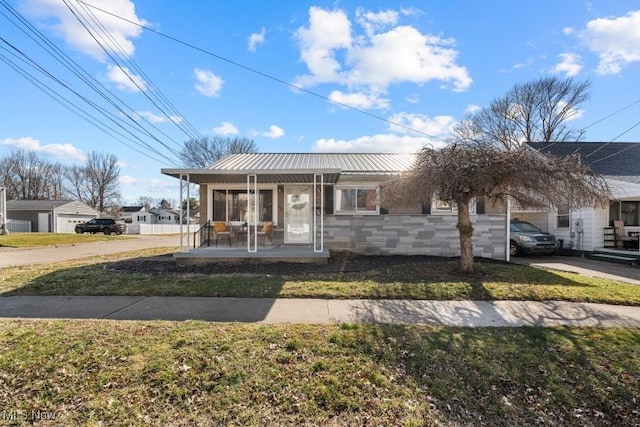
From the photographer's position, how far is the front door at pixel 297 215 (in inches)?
486

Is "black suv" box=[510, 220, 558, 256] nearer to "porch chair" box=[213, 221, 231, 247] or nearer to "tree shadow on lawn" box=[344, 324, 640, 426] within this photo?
"tree shadow on lawn" box=[344, 324, 640, 426]

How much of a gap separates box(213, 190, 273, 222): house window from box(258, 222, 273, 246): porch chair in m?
0.82

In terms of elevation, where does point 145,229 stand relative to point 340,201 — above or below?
below

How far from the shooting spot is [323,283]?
7.18 meters

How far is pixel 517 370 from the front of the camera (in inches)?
141

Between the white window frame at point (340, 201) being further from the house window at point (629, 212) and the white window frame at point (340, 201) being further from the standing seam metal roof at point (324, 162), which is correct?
the house window at point (629, 212)

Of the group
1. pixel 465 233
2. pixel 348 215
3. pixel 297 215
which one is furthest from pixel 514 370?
pixel 297 215

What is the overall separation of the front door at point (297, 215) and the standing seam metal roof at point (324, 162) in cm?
97

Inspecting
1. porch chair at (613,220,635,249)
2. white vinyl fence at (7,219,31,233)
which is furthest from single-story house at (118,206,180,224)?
porch chair at (613,220,635,249)

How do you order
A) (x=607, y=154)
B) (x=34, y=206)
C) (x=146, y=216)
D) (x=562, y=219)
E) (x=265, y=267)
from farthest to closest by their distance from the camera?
(x=146, y=216), (x=34, y=206), (x=607, y=154), (x=562, y=219), (x=265, y=267)

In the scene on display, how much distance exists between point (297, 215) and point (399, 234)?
3697 mm

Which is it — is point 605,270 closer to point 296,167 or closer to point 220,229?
→ point 296,167

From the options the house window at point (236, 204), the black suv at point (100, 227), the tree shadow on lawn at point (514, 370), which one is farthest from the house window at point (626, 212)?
the black suv at point (100, 227)

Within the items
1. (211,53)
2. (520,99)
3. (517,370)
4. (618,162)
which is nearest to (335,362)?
(517,370)
